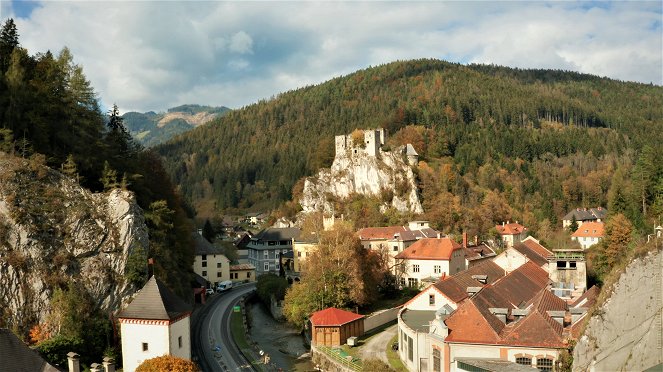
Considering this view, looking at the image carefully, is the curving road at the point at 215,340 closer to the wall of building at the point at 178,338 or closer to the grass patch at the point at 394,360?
the wall of building at the point at 178,338

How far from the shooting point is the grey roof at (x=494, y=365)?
983 inches

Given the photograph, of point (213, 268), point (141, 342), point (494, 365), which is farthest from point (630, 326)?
point (213, 268)

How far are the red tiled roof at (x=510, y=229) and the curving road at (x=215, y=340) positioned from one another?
1691 inches

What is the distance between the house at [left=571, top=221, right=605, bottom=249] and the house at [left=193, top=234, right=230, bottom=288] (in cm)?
5193

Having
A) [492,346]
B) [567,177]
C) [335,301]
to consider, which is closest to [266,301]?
[335,301]

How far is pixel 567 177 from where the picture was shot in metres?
111

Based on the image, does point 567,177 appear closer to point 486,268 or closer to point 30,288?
point 486,268

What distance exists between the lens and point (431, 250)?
57219 mm

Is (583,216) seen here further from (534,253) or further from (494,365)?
(494,365)

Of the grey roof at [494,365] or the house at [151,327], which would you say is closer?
the grey roof at [494,365]

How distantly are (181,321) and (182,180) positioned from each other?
471 ft

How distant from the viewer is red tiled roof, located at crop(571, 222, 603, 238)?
81125 mm

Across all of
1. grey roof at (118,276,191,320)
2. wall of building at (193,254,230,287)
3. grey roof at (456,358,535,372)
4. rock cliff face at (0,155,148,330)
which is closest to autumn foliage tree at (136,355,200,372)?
grey roof at (118,276,191,320)

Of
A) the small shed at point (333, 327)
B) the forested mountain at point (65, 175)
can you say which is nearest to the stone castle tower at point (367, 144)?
the forested mountain at point (65, 175)
